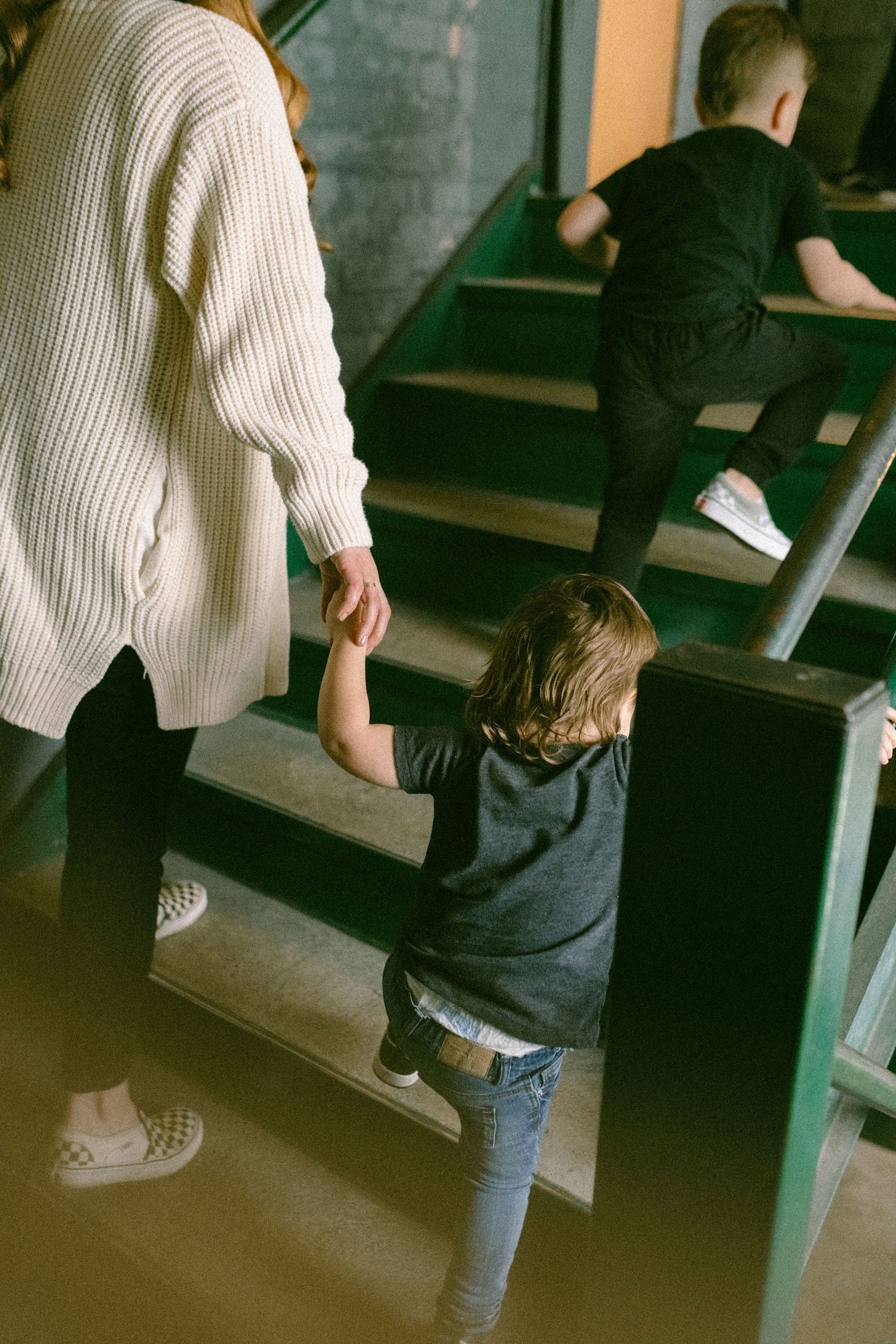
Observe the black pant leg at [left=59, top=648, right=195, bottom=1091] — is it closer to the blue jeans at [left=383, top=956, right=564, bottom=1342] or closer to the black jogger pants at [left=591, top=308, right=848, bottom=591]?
the blue jeans at [left=383, top=956, right=564, bottom=1342]

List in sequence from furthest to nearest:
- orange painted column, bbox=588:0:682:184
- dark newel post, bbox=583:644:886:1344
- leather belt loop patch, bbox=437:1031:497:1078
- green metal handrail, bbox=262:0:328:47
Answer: orange painted column, bbox=588:0:682:184 → green metal handrail, bbox=262:0:328:47 → leather belt loop patch, bbox=437:1031:497:1078 → dark newel post, bbox=583:644:886:1344

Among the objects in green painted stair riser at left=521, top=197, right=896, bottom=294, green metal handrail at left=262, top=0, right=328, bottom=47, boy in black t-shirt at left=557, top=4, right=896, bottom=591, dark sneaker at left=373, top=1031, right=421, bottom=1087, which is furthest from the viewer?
green painted stair riser at left=521, top=197, right=896, bottom=294

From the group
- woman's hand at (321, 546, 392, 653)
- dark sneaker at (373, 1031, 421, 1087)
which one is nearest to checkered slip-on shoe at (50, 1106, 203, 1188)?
dark sneaker at (373, 1031, 421, 1087)

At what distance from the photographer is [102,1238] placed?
5.31 feet

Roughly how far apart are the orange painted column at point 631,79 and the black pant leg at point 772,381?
1.90m

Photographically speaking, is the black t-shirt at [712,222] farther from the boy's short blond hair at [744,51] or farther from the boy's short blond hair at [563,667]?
the boy's short blond hair at [563,667]

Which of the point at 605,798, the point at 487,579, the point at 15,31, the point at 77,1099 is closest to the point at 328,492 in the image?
the point at 605,798

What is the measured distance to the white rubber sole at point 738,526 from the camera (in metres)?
2.13

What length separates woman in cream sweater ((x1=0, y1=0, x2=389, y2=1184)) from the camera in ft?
3.76

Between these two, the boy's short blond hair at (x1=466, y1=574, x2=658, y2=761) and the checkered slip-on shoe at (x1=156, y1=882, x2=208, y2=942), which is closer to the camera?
the boy's short blond hair at (x1=466, y1=574, x2=658, y2=761)

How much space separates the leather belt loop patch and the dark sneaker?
0.33 m

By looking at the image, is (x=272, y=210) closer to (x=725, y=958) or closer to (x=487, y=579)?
(x=725, y=958)

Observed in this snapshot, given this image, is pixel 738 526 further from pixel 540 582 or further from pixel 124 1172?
pixel 124 1172

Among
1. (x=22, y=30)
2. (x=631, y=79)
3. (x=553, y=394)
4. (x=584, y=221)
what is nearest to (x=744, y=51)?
(x=584, y=221)
